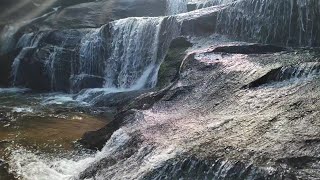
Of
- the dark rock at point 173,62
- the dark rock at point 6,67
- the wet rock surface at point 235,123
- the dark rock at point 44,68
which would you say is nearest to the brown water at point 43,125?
the wet rock surface at point 235,123

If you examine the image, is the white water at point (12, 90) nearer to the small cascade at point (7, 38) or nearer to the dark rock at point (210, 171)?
the small cascade at point (7, 38)

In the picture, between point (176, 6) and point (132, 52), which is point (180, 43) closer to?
point (132, 52)

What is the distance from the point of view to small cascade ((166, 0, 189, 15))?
2687cm

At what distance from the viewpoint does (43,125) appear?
12.9m

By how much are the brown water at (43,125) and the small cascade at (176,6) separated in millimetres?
10928

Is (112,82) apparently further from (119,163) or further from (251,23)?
(119,163)

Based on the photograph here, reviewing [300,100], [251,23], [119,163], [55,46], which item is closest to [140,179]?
[119,163]

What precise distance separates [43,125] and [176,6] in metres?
16.3

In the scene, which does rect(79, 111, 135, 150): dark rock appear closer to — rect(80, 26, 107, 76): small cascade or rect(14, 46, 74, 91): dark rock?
rect(80, 26, 107, 76): small cascade

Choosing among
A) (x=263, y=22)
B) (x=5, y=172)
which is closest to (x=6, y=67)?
(x=263, y=22)

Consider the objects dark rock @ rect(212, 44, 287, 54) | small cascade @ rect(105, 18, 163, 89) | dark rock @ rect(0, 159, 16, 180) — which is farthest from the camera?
small cascade @ rect(105, 18, 163, 89)

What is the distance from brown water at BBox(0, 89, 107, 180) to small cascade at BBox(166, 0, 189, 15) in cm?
1093

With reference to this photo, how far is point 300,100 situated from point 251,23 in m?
9.35

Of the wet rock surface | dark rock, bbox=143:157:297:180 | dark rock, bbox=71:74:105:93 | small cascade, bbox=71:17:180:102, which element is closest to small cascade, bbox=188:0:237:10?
small cascade, bbox=71:17:180:102
